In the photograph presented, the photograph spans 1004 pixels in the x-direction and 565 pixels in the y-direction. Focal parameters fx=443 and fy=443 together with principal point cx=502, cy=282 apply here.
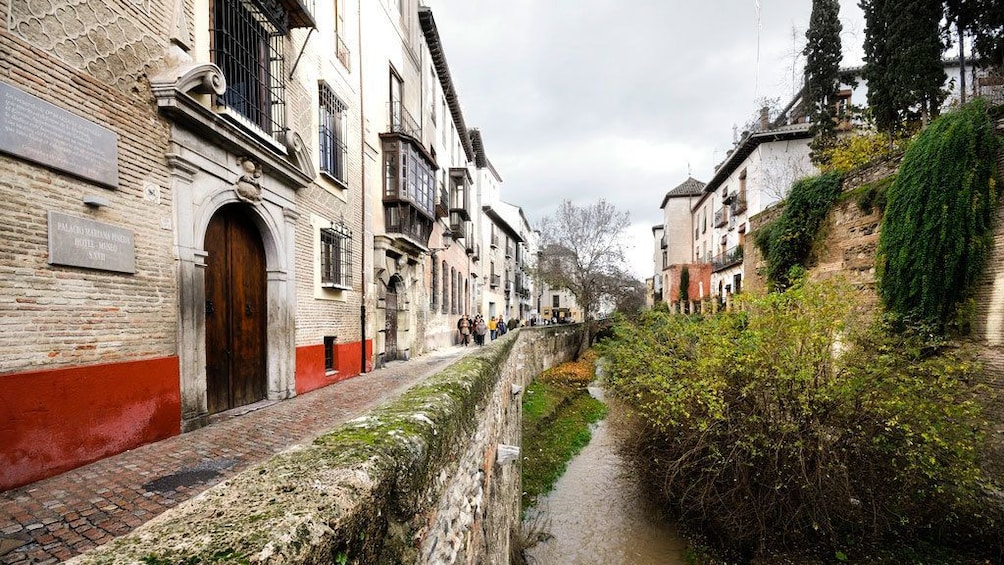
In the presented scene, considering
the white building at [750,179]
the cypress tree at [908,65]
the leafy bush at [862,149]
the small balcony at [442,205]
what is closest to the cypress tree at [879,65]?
the cypress tree at [908,65]

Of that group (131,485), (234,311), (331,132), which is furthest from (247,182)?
(131,485)

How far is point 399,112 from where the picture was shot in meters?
13.5

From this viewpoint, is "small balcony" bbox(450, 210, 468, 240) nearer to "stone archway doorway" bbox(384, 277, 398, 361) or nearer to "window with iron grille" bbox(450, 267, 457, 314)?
"window with iron grille" bbox(450, 267, 457, 314)

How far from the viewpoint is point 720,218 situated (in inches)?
1046

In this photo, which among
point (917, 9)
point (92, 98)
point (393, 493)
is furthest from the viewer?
point (917, 9)

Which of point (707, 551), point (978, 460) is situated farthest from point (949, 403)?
point (707, 551)

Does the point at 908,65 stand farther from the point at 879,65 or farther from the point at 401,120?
the point at 401,120

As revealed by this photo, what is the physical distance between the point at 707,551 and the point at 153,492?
762 cm

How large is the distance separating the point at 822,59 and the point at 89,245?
77.3ft

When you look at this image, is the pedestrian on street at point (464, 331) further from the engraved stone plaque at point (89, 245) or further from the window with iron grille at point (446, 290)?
the engraved stone plaque at point (89, 245)

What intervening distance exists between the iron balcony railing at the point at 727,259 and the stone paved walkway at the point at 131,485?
20.8 m

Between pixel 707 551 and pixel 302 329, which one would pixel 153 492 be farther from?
pixel 707 551

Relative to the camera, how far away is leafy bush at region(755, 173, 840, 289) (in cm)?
1115

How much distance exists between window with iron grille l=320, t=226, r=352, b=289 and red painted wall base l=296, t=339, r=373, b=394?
4.43 ft
